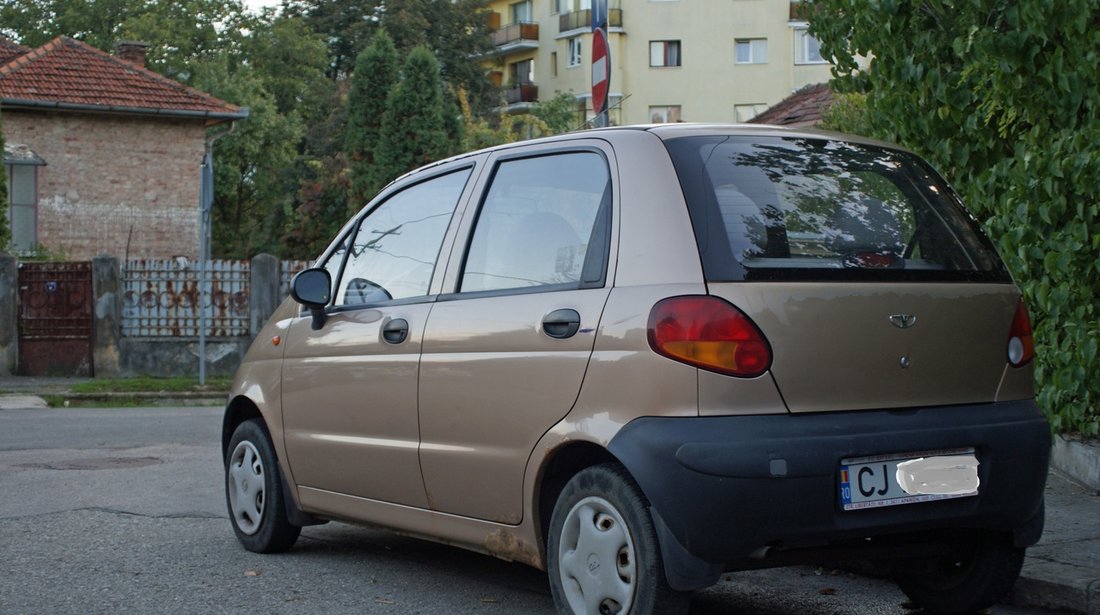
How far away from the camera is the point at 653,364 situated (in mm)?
4465

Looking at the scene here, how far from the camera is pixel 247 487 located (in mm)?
7125

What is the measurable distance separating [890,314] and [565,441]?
1.14 m

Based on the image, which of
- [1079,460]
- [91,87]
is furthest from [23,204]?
[1079,460]

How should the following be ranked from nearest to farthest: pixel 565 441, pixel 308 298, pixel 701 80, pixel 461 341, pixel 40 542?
pixel 565 441
pixel 461 341
pixel 308 298
pixel 40 542
pixel 701 80

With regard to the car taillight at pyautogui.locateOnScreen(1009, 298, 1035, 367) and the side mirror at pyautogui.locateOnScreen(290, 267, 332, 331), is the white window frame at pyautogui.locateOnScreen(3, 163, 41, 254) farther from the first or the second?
the car taillight at pyautogui.locateOnScreen(1009, 298, 1035, 367)

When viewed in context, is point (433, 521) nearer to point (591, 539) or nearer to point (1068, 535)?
point (591, 539)

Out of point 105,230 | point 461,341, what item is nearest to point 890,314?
point 461,341

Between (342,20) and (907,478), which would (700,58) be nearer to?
(342,20)

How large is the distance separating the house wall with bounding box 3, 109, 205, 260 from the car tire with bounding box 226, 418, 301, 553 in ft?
85.3

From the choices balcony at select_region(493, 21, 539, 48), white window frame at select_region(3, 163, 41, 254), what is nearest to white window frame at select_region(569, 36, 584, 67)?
balcony at select_region(493, 21, 539, 48)

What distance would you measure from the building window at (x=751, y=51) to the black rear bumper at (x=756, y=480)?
207 feet

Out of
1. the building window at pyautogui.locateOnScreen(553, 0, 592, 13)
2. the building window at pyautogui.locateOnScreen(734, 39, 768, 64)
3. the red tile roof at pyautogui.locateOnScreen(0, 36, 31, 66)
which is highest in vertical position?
the building window at pyautogui.locateOnScreen(553, 0, 592, 13)

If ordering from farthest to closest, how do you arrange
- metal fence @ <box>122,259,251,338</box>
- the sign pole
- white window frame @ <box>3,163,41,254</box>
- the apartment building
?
1. the apartment building
2. white window frame @ <box>3,163,41,254</box>
3. metal fence @ <box>122,259,251,338</box>
4. the sign pole

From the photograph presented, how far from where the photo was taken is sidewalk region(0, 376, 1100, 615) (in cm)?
540
